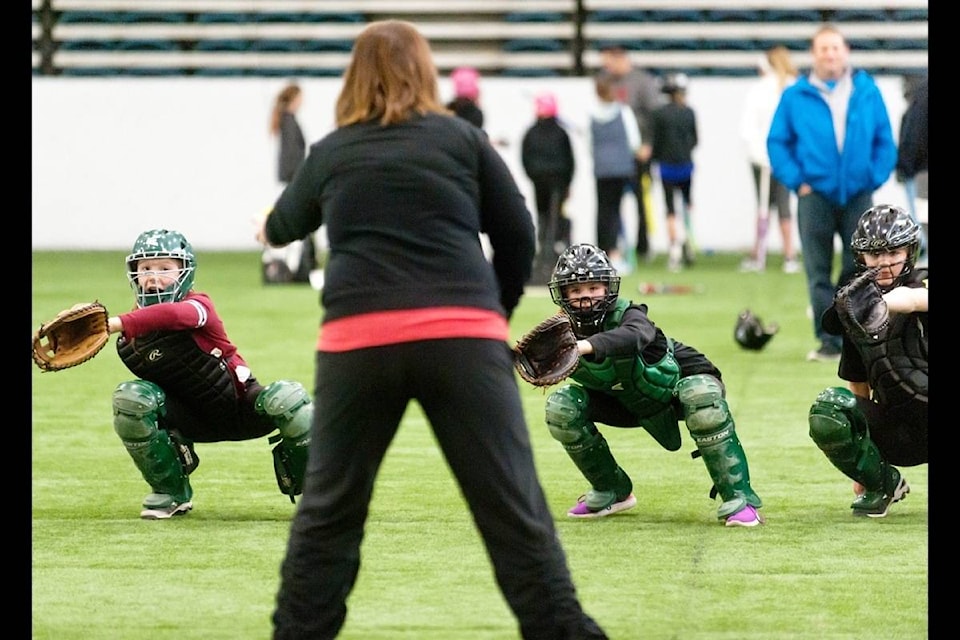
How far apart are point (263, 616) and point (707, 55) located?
18497mm

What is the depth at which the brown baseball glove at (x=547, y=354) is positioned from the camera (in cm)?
581

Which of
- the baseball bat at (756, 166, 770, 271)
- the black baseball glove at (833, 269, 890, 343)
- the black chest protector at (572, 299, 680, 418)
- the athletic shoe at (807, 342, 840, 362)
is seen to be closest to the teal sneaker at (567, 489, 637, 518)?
the black chest protector at (572, 299, 680, 418)

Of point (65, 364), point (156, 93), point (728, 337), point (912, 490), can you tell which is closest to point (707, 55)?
point (156, 93)

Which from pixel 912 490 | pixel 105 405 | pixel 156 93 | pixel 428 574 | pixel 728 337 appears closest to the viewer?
pixel 428 574

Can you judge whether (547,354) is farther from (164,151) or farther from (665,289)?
(164,151)

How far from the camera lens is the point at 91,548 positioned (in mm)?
6027

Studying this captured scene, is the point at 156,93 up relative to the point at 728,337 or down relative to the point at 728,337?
up

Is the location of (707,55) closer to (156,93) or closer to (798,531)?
(156,93)

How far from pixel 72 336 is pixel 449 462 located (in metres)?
2.32

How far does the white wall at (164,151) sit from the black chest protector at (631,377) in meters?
15.4

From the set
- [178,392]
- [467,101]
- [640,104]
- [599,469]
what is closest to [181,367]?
[178,392]

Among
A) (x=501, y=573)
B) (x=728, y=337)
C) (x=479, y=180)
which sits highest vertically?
(x=479, y=180)

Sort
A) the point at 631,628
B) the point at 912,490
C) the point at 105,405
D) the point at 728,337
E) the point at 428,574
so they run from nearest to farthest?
the point at 631,628, the point at 428,574, the point at 912,490, the point at 105,405, the point at 728,337

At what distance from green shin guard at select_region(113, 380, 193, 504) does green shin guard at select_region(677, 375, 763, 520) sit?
1914 mm
